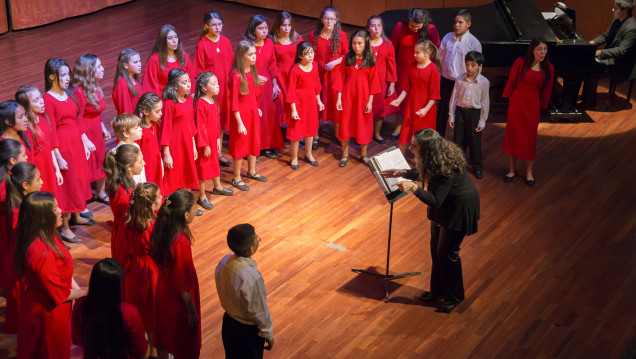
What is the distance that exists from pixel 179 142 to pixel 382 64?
2166mm

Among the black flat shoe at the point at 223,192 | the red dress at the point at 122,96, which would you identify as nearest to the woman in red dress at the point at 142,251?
the red dress at the point at 122,96

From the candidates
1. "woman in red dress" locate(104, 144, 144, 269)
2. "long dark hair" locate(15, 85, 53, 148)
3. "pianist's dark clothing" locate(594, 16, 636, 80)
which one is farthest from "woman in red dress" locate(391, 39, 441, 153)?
"long dark hair" locate(15, 85, 53, 148)

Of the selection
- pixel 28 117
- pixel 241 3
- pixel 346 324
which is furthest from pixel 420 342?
pixel 241 3

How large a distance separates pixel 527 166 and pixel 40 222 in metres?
4.32

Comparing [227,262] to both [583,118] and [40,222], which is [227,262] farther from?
[583,118]

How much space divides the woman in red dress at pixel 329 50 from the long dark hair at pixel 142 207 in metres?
3.01

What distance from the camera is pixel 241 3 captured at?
11.2 m

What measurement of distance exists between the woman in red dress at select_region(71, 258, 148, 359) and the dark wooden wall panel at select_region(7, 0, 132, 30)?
302 inches

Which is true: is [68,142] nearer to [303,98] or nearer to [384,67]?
[303,98]

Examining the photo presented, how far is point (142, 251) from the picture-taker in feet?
12.8

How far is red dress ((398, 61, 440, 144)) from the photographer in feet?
20.5

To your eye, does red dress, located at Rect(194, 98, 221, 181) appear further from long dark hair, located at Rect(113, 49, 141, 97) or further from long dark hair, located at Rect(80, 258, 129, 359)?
long dark hair, located at Rect(80, 258, 129, 359)

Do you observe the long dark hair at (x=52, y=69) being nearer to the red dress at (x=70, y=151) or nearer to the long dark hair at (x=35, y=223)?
the red dress at (x=70, y=151)

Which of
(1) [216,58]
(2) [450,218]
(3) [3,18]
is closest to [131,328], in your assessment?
(2) [450,218]
